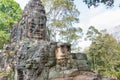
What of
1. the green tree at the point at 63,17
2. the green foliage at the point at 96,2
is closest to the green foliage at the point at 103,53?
the green tree at the point at 63,17

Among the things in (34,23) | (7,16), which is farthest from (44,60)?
(7,16)

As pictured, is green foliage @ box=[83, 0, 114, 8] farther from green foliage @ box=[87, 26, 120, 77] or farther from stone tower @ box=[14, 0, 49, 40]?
Answer: green foliage @ box=[87, 26, 120, 77]

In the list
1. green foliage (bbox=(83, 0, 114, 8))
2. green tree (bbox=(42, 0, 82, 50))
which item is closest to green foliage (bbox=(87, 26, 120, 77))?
green tree (bbox=(42, 0, 82, 50))

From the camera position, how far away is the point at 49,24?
29.3 metres

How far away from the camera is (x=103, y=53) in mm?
39188

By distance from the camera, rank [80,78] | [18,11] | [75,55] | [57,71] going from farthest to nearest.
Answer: [18,11] → [75,55] → [57,71] → [80,78]

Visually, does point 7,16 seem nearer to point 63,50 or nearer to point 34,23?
point 34,23

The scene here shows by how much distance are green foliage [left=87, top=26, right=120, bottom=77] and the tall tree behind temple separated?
10498mm

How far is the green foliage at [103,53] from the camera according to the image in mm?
38000

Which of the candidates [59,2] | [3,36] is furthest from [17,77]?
[3,36]

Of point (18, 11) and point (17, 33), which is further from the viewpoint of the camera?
point (18, 11)

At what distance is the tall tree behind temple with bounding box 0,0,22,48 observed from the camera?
107ft

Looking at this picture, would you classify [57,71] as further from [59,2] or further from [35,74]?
[59,2]

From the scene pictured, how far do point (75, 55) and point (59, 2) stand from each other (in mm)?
13400
